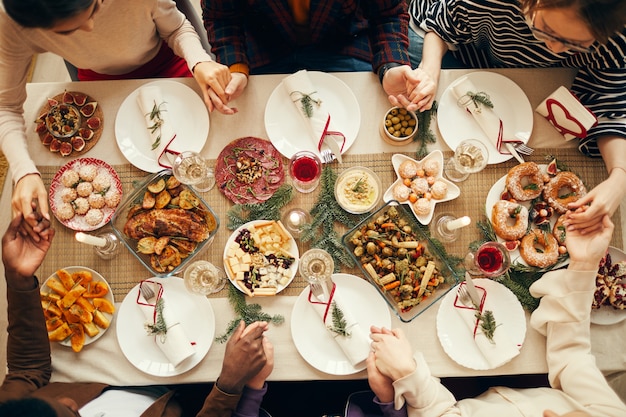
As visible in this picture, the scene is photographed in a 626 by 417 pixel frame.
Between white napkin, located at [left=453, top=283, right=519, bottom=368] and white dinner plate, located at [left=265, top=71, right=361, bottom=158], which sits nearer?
white napkin, located at [left=453, top=283, right=519, bottom=368]

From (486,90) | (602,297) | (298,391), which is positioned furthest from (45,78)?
(602,297)

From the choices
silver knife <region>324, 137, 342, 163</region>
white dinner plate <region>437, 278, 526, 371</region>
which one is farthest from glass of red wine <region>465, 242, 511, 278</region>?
silver knife <region>324, 137, 342, 163</region>

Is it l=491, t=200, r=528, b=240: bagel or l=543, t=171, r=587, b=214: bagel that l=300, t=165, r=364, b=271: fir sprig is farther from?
l=543, t=171, r=587, b=214: bagel

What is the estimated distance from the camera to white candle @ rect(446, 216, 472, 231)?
1457mm

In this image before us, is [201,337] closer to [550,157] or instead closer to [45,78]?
[550,157]

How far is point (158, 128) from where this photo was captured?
164 cm

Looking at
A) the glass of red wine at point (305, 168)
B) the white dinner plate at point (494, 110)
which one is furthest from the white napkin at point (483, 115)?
the glass of red wine at point (305, 168)

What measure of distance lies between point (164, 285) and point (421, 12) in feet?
5.40

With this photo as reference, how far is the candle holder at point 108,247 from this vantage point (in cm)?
158

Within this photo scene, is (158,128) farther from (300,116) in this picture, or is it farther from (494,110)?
(494,110)

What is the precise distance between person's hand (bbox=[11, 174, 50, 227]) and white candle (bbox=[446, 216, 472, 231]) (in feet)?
4.80

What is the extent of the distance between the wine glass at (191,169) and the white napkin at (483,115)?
1027 millimetres

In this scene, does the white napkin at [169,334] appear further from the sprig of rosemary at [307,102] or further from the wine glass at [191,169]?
the sprig of rosemary at [307,102]

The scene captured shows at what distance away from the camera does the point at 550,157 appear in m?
1.65
